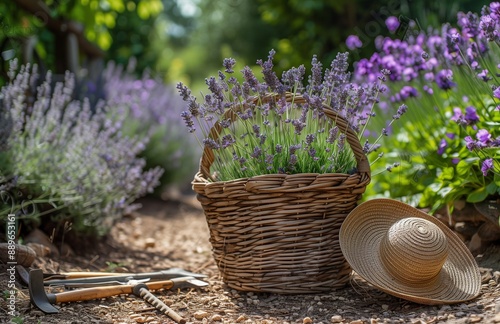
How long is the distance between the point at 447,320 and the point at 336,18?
290 inches

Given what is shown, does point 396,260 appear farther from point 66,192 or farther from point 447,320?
point 66,192

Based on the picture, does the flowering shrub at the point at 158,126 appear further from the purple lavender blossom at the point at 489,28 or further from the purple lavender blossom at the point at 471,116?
the purple lavender blossom at the point at 489,28

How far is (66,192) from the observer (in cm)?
286

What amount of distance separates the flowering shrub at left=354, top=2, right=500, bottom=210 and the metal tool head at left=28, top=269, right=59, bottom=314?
1679mm

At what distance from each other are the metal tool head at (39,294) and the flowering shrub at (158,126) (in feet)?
8.39

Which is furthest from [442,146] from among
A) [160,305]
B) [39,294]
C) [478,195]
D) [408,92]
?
[39,294]

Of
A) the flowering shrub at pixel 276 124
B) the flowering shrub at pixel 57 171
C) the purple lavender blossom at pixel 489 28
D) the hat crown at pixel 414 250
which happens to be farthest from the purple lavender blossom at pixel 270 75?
the flowering shrub at pixel 57 171

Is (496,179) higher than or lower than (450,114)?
lower

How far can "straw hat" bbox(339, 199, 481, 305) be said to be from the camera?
6.69 ft

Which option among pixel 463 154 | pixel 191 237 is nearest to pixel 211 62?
pixel 191 237

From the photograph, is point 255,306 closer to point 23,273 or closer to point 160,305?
point 160,305

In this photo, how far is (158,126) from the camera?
5293mm

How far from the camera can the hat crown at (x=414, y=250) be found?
6.66 ft

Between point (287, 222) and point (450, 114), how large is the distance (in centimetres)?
132
